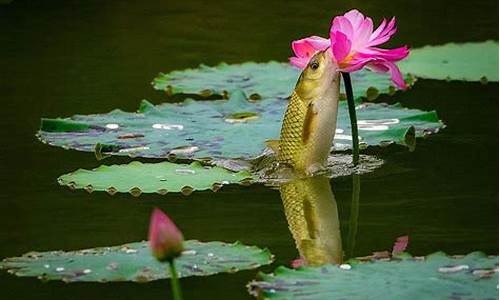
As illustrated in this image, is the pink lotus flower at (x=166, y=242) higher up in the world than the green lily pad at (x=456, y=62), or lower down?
lower down

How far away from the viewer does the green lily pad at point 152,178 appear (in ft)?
10.1

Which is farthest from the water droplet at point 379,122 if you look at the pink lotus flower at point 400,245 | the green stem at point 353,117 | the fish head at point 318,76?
the pink lotus flower at point 400,245

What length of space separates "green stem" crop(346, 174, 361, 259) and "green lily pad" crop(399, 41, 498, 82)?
1.19 meters

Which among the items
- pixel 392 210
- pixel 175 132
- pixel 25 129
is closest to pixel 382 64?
pixel 392 210

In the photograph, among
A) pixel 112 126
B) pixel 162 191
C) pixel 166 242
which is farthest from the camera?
pixel 112 126

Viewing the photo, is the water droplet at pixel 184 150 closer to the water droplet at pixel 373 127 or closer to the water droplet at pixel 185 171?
the water droplet at pixel 185 171

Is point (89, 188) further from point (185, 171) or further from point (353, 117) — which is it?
point (353, 117)

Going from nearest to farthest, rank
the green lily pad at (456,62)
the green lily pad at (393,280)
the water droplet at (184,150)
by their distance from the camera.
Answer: the green lily pad at (393,280), the water droplet at (184,150), the green lily pad at (456,62)

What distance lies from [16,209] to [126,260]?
592 millimetres

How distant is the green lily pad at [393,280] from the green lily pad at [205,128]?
39.7 inches

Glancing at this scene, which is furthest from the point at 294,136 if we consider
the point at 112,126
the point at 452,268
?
the point at 452,268

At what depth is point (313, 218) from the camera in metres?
2.93

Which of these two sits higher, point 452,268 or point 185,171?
point 185,171

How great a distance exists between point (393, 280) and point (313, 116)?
912 millimetres
